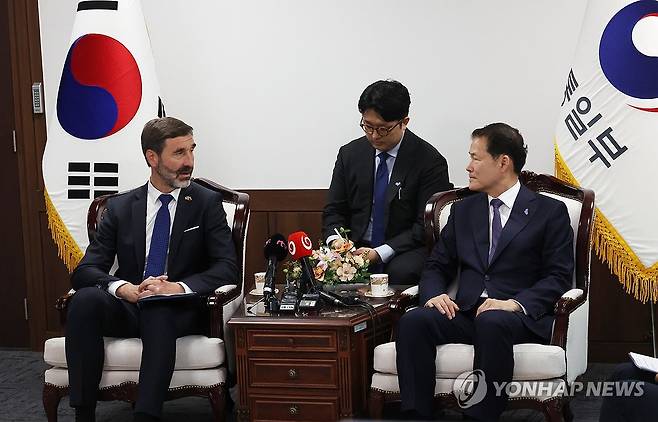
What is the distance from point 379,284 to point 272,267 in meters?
0.51

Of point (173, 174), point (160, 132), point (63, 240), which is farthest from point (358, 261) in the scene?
point (63, 240)

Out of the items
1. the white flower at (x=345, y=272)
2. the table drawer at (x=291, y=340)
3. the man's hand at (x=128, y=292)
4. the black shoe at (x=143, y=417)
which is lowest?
the black shoe at (x=143, y=417)

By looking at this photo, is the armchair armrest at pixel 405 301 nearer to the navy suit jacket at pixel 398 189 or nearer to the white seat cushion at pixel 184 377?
the navy suit jacket at pixel 398 189


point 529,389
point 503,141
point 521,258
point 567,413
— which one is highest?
point 503,141

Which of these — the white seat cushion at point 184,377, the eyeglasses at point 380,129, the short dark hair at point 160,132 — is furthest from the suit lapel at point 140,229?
the eyeglasses at point 380,129

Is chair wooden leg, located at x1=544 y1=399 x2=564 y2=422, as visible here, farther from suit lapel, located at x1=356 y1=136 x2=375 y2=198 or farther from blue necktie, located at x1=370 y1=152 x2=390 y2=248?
suit lapel, located at x1=356 y1=136 x2=375 y2=198

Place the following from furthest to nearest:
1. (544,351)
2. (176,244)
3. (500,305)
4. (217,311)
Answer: (176,244)
(217,311)
(500,305)
(544,351)

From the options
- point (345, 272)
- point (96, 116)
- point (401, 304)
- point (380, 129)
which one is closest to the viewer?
point (401, 304)

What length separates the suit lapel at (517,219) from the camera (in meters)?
4.49

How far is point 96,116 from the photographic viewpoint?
18.5 ft

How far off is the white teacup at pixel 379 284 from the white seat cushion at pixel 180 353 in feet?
2.40

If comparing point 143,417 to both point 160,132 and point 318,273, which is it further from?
point 160,132

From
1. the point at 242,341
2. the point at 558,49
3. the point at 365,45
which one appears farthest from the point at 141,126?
the point at 558,49

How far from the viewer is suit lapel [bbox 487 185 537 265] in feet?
14.7
